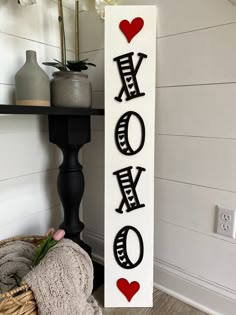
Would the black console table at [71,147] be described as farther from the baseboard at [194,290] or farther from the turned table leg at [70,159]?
the baseboard at [194,290]

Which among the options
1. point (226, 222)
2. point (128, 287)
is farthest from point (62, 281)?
point (226, 222)

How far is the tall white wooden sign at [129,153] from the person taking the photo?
0.98 m

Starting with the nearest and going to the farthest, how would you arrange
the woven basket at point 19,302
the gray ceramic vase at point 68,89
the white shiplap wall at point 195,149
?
the woven basket at point 19,302 < the white shiplap wall at point 195,149 < the gray ceramic vase at point 68,89

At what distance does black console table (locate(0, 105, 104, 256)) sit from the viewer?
3.49 feet

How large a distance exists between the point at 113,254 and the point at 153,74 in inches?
28.6

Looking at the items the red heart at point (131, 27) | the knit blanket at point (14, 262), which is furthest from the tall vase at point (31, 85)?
the knit blanket at point (14, 262)

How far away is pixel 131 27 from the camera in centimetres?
97

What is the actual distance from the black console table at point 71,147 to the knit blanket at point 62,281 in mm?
204

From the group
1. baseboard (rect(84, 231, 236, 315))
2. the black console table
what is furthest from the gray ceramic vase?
baseboard (rect(84, 231, 236, 315))

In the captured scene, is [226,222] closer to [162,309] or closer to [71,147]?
[162,309]

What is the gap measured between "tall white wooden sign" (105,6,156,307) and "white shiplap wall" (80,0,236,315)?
11 centimetres

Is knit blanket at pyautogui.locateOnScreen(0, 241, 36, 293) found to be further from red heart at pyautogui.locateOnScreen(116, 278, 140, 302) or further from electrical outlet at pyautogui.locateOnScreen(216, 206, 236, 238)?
electrical outlet at pyautogui.locateOnScreen(216, 206, 236, 238)

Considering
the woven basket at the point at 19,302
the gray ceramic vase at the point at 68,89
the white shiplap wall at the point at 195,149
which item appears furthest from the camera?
the gray ceramic vase at the point at 68,89

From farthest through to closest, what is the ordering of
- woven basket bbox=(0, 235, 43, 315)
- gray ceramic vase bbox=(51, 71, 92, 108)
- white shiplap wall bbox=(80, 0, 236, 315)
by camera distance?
gray ceramic vase bbox=(51, 71, 92, 108) → white shiplap wall bbox=(80, 0, 236, 315) → woven basket bbox=(0, 235, 43, 315)
